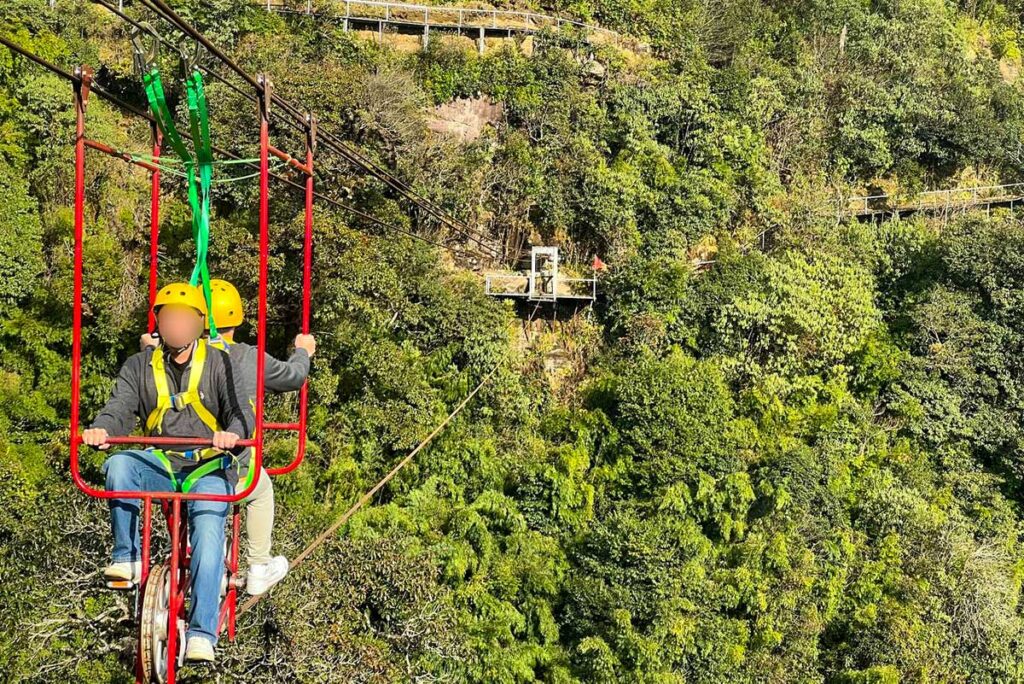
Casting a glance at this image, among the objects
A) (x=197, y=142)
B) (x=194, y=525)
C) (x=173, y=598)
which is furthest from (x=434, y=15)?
(x=173, y=598)

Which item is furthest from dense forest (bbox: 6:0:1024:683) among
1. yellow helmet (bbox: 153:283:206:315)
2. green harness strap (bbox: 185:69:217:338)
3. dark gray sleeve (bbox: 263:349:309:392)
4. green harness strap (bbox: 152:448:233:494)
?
yellow helmet (bbox: 153:283:206:315)

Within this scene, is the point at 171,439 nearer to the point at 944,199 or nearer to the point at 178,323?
the point at 178,323

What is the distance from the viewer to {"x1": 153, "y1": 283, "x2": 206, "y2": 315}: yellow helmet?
4.35 meters

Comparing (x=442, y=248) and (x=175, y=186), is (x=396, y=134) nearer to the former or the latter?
(x=442, y=248)

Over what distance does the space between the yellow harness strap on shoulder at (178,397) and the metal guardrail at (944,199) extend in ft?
61.7

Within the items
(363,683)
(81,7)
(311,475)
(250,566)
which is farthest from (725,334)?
(250,566)

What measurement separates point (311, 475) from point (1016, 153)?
15.8 m

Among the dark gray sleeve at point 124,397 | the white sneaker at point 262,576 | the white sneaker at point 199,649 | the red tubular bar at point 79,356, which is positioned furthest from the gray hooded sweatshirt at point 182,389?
the white sneaker at point 262,576

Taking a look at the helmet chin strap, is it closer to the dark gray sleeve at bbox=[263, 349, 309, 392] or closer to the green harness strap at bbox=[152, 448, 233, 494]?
the dark gray sleeve at bbox=[263, 349, 309, 392]

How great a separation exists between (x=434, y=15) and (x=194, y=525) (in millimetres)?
17480

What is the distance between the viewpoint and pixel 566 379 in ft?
59.3

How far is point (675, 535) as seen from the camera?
48.2 ft

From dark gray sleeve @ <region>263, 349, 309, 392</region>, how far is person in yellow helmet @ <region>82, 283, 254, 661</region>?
0.16m

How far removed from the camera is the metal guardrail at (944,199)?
854 inches
